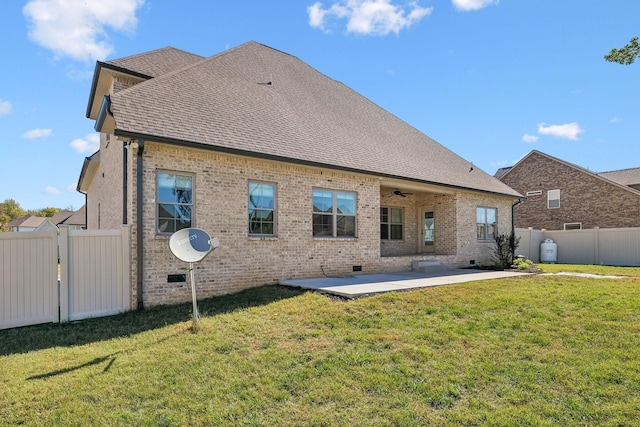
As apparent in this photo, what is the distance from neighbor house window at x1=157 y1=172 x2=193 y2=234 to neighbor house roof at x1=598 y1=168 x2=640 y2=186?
33.3 m

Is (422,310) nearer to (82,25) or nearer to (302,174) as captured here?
(302,174)

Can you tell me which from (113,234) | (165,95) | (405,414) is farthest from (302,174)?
(405,414)

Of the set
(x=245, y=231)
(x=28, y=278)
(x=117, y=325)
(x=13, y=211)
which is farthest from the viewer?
(x=13, y=211)

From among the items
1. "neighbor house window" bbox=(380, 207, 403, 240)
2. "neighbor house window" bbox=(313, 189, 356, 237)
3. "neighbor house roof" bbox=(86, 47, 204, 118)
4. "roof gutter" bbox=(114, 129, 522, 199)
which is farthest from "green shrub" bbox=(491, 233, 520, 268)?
"neighbor house roof" bbox=(86, 47, 204, 118)

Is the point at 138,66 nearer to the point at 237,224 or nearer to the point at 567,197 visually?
the point at 237,224

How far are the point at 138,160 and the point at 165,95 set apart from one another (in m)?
2.53

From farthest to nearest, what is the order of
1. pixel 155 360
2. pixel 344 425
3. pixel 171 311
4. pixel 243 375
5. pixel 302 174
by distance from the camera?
1. pixel 302 174
2. pixel 171 311
3. pixel 155 360
4. pixel 243 375
5. pixel 344 425

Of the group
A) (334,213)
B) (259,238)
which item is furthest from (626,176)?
(259,238)

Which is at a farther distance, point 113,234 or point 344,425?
point 113,234

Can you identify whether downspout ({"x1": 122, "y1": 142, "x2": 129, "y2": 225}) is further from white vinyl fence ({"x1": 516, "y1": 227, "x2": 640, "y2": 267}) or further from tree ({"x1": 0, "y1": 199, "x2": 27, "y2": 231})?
tree ({"x1": 0, "y1": 199, "x2": 27, "y2": 231})

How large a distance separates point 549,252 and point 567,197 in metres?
6.86

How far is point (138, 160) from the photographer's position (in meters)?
8.14

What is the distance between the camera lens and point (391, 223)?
54.3 feet

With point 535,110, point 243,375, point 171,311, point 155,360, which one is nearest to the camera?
point 243,375
